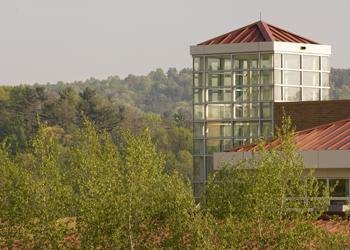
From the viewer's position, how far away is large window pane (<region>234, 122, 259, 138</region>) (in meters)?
81.9

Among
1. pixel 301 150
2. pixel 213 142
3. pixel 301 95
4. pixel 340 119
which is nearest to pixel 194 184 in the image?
pixel 213 142

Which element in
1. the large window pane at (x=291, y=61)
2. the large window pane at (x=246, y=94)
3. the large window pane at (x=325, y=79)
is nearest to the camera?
the large window pane at (x=246, y=94)

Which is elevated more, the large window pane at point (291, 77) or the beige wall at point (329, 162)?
the large window pane at point (291, 77)

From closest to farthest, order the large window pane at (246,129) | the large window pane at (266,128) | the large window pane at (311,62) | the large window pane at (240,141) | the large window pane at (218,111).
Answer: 1. the large window pane at (266,128)
2. the large window pane at (246,129)
3. the large window pane at (240,141)
4. the large window pane at (218,111)
5. the large window pane at (311,62)

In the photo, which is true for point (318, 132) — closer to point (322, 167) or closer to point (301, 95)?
point (322, 167)

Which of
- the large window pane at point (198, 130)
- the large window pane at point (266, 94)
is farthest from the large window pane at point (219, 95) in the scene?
the large window pane at point (266, 94)

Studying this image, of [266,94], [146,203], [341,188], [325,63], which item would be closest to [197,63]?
[266,94]

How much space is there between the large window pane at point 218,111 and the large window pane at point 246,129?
2.96 ft

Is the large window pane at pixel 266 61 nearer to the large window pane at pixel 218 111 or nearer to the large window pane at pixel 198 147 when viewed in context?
the large window pane at pixel 218 111

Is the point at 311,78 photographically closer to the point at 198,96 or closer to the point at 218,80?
the point at 218,80

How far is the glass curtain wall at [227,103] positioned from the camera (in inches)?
3243

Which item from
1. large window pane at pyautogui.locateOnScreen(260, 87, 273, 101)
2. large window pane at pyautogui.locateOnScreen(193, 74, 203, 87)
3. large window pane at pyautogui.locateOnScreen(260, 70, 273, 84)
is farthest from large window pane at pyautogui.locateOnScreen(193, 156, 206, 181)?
large window pane at pyautogui.locateOnScreen(260, 70, 273, 84)

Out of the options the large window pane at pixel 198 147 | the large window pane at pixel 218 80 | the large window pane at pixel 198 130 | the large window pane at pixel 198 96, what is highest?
the large window pane at pixel 218 80

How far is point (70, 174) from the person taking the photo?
2404 inches
